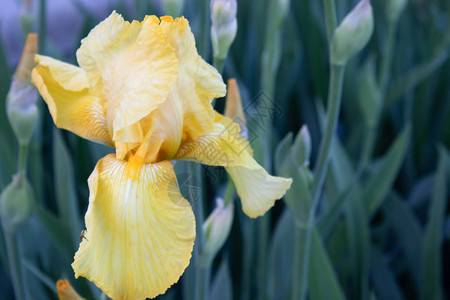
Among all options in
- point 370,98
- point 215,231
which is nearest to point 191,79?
point 215,231

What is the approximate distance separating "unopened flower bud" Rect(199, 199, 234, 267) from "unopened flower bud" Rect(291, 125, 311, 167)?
13 centimetres

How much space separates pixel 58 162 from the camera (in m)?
1.07

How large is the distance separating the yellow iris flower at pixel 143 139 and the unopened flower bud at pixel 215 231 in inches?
6.8

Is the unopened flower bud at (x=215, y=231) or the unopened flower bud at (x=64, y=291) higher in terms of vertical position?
the unopened flower bud at (x=64, y=291)

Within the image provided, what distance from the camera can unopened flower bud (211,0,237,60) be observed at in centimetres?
74

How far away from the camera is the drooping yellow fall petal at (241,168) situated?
0.60 meters

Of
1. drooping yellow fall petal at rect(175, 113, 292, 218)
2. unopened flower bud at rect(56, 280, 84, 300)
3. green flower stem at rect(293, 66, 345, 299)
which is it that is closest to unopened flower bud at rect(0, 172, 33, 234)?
unopened flower bud at rect(56, 280, 84, 300)

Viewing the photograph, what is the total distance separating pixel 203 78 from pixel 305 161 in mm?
309

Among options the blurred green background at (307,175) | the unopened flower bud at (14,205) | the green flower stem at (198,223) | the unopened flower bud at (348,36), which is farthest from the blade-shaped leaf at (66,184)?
the unopened flower bud at (348,36)

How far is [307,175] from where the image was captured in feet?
2.82

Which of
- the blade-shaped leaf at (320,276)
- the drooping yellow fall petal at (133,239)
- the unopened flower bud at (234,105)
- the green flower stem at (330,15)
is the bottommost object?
the blade-shaped leaf at (320,276)

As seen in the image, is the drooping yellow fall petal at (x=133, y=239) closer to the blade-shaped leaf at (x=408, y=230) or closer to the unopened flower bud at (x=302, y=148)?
the unopened flower bud at (x=302, y=148)

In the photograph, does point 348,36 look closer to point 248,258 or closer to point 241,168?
point 241,168

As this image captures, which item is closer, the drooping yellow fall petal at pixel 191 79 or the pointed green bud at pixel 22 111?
the drooping yellow fall petal at pixel 191 79
